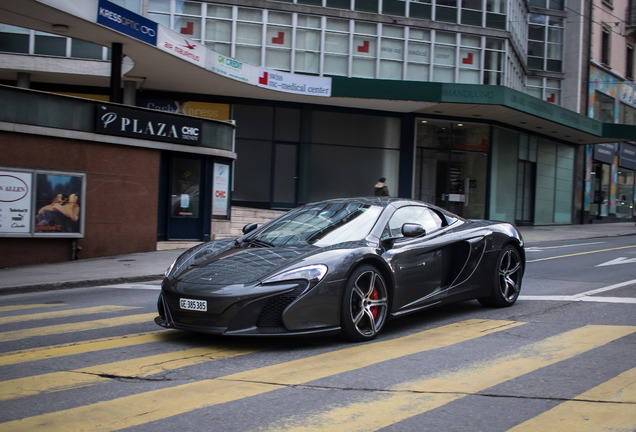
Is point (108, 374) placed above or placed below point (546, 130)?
below

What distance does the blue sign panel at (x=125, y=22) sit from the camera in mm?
15469

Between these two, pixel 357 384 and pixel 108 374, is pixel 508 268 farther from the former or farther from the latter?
pixel 108 374

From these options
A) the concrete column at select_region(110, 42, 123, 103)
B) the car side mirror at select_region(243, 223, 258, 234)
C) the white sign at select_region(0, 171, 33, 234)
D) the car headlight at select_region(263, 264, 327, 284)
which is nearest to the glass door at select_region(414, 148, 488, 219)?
the concrete column at select_region(110, 42, 123, 103)

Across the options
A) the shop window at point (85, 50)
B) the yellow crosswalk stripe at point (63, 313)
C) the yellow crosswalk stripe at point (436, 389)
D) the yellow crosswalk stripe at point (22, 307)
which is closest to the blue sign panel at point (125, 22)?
the shop window at point (85, 50)

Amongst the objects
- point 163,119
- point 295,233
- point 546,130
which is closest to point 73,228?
point 163,119

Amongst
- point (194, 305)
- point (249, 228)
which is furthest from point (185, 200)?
point (194, 305)

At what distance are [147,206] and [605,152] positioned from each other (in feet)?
107

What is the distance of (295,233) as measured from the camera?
6.69 m

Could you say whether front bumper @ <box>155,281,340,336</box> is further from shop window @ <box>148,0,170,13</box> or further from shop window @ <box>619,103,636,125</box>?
shop window @ <box>619,103,636,125</box>

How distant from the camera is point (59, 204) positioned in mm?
14078

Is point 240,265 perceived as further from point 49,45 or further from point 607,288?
point 49,45

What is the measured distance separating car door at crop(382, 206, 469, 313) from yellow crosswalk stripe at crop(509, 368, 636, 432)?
89.2 inches

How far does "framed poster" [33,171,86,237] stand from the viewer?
1373 centimetres

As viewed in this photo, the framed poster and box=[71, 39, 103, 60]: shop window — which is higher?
box=[71, 39, 103, 60]: shop window
